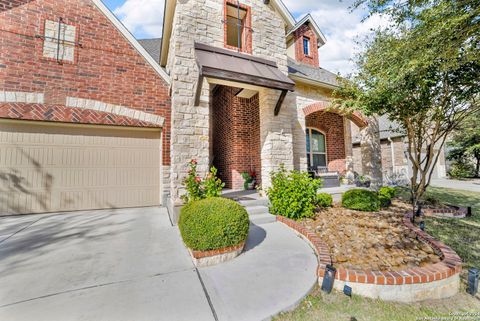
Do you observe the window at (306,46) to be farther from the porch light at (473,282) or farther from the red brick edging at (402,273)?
the porch light at (473,282)

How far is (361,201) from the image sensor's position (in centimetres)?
539

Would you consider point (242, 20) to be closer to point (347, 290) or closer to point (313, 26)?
point (313, 26)

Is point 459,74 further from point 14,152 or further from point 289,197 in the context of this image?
point 14,152

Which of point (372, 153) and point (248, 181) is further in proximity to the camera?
point (372, 153)

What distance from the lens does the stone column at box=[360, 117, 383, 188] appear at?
801cm

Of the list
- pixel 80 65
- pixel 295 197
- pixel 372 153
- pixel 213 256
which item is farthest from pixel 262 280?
pixel 372 153

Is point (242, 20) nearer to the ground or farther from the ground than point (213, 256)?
farther from the ground

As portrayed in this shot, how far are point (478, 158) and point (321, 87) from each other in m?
17.3

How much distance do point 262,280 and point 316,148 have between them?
8085 millimetres

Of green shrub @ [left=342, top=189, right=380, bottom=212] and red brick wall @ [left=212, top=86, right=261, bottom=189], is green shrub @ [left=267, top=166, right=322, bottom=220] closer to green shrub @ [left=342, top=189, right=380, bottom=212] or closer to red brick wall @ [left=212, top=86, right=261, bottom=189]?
green shrub @ [left=342, top=189, right=380, bottom=212]

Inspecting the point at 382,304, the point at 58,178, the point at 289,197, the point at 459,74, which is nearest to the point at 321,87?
the point at 459,74

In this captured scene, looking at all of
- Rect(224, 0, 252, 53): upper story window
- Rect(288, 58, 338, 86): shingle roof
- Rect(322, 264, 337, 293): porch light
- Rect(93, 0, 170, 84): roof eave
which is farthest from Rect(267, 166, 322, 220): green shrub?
Rect(93, 0, 170, 84): roof eave

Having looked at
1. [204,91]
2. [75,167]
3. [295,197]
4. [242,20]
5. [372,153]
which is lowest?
[295,197]

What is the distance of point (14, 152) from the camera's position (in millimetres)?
5102
